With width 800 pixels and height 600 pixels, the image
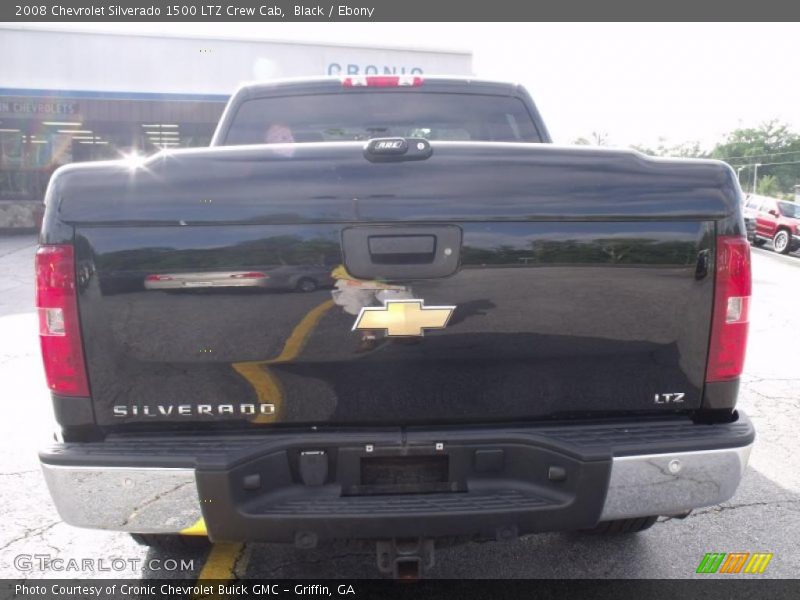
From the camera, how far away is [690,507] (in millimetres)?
2105

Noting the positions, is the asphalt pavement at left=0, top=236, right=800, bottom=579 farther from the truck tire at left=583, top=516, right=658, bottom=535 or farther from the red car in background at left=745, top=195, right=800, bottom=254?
the red car in background at left=745, top=195, right=800, bottom=254

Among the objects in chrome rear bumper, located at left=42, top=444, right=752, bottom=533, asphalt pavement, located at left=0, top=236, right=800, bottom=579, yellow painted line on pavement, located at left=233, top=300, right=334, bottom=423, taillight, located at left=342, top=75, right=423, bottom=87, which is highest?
taillight, located at left=342, top=75, right=423, bottom=87

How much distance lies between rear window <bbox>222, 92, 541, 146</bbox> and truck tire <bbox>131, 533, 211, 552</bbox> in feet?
7.03

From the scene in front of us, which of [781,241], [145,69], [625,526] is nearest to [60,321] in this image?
[625,526]

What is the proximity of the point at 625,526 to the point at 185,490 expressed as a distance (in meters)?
2.02

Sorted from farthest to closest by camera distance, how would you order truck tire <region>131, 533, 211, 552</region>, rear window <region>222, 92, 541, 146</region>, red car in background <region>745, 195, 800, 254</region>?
red car in background <region>745, 195, 800, 254</region> < rear window <region>222, 92, 541, 146</region> < truck tire <region>131, 533, 211, 552</region>

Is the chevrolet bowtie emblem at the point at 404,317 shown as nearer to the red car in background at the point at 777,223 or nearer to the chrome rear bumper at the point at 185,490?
the chrome rear bumper at the point at 185,490

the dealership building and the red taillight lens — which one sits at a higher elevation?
the dealership building

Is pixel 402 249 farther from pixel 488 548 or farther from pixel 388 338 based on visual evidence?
pixel 488 548

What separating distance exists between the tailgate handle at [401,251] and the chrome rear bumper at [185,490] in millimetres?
828

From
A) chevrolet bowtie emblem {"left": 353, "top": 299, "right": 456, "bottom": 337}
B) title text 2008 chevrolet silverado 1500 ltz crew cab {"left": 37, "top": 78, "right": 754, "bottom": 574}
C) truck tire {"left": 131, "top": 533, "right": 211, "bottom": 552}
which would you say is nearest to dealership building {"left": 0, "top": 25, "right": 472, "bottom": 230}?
truck tire {"left": 131, "top": 533, "right": 211, "bottom": 552}

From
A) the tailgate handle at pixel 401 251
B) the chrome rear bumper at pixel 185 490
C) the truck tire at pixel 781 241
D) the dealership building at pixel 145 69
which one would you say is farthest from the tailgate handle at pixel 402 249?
the truck tire at pixel 781 241

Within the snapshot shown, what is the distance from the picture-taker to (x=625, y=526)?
2898mm

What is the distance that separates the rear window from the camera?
3.66 m
